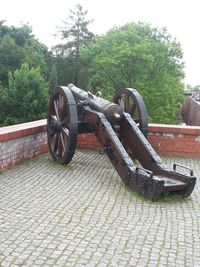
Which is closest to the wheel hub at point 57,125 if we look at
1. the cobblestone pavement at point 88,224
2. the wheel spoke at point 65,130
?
the wheel spoke at point 65,130

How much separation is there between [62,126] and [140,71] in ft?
70.0

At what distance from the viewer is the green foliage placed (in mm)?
31312

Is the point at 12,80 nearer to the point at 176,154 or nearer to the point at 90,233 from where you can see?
the point at 176,154

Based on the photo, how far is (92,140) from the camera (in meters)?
9.70

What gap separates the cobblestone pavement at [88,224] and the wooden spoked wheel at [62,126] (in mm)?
625

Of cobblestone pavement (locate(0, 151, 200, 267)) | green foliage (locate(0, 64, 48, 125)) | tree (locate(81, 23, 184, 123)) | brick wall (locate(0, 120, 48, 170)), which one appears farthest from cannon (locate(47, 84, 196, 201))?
green foliage (locate(0, 64, 48, 125))

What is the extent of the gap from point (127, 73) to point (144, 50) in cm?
220

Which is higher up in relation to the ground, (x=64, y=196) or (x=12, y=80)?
(x=12, y=80)

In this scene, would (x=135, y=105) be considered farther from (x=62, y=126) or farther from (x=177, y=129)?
(x=62, y=126)

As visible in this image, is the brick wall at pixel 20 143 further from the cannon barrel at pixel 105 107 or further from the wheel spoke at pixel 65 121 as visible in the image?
the cannon barrel at pixel 105 107

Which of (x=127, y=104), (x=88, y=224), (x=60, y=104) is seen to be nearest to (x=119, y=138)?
(x=60, y=104)

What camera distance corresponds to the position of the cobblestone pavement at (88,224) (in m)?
3.85

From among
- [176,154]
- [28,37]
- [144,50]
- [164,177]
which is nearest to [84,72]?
[28,37]

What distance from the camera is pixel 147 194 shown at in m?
5.74
